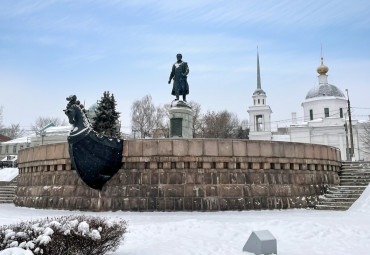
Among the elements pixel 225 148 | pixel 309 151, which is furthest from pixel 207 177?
pixel 309 151

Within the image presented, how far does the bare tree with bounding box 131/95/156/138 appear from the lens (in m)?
53.2

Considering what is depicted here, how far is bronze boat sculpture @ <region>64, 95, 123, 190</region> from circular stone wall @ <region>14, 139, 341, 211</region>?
0.35 m

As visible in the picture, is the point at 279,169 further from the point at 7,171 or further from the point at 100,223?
the point at 7,171

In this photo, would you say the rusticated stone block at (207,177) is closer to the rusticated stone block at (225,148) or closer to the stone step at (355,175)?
the rusticated stone block at (225,148)

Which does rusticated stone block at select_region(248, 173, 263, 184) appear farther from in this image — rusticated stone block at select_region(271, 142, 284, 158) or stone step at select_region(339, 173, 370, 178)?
stone step at select_region(339, 173, 370, 178)

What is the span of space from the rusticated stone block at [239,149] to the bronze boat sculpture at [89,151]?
12.5 ft

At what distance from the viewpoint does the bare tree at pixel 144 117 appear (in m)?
53.2

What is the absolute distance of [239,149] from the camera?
11500 mm

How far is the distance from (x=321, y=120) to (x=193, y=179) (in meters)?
47.2

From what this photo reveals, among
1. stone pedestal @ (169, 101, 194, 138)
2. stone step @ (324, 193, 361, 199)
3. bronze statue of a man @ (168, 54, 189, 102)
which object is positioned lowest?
stone step @ (324, 193, 361, 199)

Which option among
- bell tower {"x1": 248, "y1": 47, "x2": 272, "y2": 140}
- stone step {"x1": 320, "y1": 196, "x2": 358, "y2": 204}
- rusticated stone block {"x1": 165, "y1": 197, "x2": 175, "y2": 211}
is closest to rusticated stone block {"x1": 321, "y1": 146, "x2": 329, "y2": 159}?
stone step {"x1": 320, "y1": 196, "x2": 358, "y2": 204}

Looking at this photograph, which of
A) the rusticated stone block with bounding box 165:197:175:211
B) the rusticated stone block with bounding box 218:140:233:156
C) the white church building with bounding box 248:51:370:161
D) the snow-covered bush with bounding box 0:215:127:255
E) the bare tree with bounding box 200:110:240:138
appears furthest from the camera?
the bare tree with bounding box 200:110:240:138

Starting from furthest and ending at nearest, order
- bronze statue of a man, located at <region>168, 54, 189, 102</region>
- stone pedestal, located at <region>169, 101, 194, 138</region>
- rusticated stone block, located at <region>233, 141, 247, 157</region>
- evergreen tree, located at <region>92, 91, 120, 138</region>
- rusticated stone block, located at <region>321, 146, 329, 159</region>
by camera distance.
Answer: evergreen tree, located at <region>92, 91, 120, 138</region> < bronze statue of a man, located at <region>168, 54, 189, 102</region> < stone pedestal, located at <region>169, 101, 194, 138</region> < rusticated stone block, located at <region>321, 146, 329, 159</region> < rusticated stone block, located at <region>233, 141, 247, 157</region>

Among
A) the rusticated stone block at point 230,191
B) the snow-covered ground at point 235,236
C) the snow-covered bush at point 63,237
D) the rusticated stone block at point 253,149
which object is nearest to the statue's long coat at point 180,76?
the rusticated stone block at point 253,149
